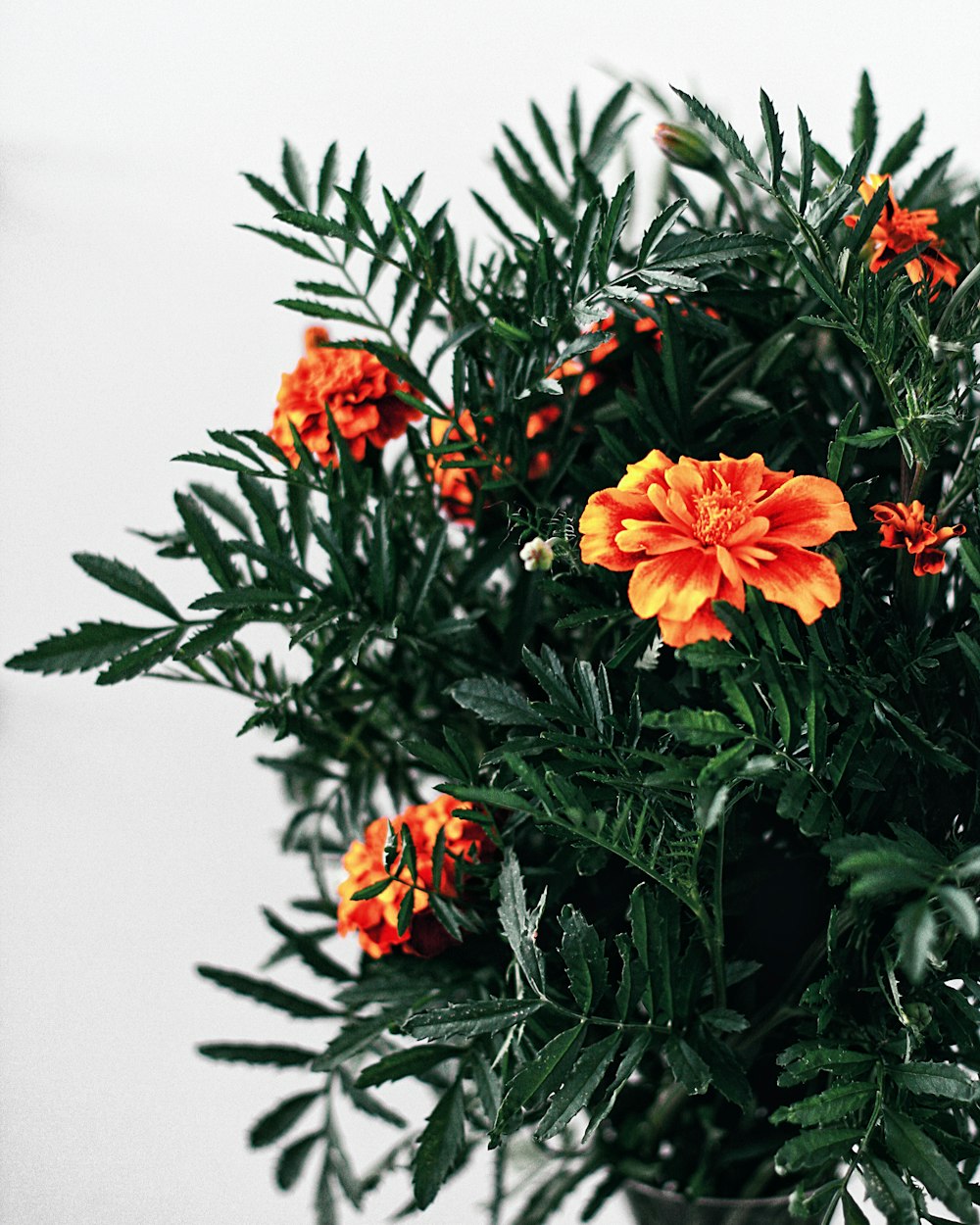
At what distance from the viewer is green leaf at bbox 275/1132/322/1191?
0.39 m

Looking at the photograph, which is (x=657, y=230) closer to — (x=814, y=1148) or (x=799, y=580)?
(x=799, y=580)

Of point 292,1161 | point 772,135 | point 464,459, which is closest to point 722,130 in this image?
point 772,135

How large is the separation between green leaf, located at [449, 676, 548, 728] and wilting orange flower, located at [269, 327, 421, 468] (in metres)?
0.13

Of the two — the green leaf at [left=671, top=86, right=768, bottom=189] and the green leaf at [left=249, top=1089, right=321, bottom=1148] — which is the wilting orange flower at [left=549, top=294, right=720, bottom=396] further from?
the green leaf at [left=249, top=1089, right=321, bottom=1148]

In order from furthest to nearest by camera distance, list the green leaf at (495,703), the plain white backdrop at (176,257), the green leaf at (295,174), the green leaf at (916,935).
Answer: the plain white backdrop at (176,257)
the green leaf at (295,174)
the green leaf at (495,703)
the green leaf at (916,935)

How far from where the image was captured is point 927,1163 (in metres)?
0.29

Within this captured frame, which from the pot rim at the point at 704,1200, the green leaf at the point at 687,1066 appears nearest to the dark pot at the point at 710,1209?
the pot rim at the point at 704,1200

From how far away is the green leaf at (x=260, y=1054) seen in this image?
398 mm

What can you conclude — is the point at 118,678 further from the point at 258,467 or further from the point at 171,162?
the point at 171,162

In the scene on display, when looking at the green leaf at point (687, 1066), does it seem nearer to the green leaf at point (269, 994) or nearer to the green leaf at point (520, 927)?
the green leaf at point (520, 927)

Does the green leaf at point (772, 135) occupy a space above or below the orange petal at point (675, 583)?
above

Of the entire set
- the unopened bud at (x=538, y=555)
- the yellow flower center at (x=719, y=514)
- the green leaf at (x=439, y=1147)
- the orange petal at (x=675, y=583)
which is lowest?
the green leaf at (x=439, y=1147)

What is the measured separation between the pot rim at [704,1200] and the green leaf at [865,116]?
359 millimetres

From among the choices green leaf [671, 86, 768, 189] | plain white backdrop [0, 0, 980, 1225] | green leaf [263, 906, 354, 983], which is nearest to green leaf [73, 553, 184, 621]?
green leaf [263, 906, 354, 983]
